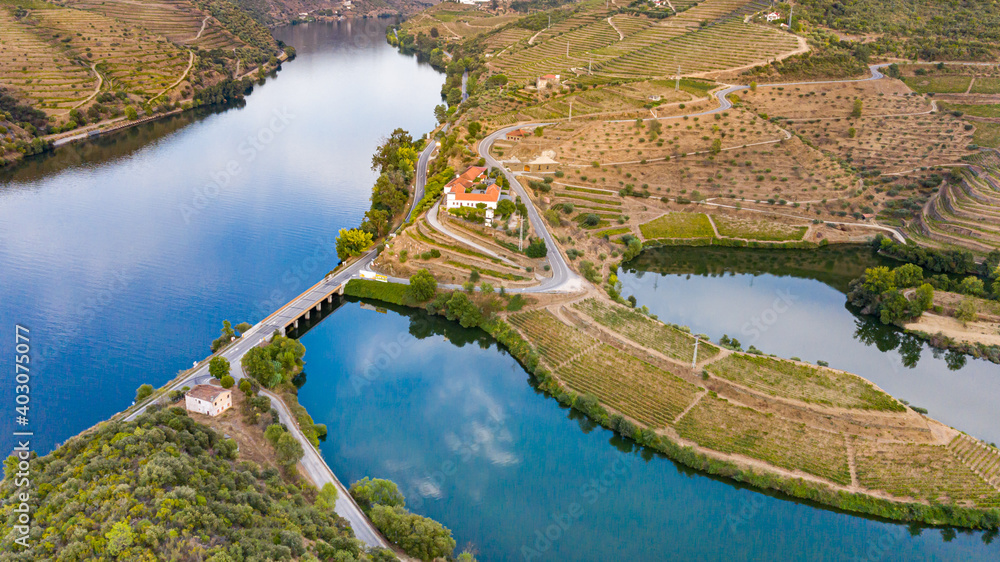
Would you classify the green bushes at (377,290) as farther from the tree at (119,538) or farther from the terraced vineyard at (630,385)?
the tree at (119,538)

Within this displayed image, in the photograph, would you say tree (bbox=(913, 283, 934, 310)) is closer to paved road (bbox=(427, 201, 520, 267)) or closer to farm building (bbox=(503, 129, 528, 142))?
paved road (bbox=(427, 201, 520, 267))

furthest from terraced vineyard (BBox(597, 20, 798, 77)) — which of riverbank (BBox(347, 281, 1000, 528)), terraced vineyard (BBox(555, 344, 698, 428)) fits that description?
terraced vineyard (BBox(555, 344, 698, 428))

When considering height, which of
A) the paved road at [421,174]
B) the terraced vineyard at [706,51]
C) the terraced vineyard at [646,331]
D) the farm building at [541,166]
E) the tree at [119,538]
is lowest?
the terraced vineyard at [646,331]

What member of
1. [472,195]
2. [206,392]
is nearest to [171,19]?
[472,195]

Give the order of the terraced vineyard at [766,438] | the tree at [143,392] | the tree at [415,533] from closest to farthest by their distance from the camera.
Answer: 1. the tree at [415,533]
2. the terraced vineyard at [766,438]
3. the tree at [143,392]

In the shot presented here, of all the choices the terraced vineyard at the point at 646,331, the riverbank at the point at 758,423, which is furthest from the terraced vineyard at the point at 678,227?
the riverbank at the point at 758,423

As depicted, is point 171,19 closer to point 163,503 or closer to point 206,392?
point 206,392
